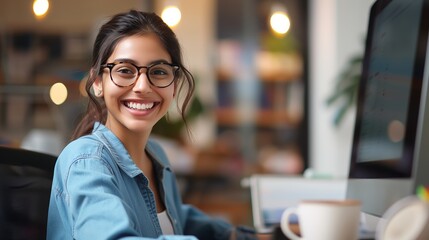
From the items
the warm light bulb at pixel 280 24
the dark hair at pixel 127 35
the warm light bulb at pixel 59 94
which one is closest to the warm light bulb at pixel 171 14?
the warm light bulb at pixel 280 24

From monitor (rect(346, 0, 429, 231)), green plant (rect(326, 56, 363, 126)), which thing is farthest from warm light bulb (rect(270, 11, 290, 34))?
monitor (rect(346, 0, 429, 231))

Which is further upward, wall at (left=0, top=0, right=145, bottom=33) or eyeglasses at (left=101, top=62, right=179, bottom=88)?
wall at (left=0, top=0, right=145, bottom=33)

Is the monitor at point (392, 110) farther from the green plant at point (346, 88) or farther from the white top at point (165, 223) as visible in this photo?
the green plant at point (346, 88)

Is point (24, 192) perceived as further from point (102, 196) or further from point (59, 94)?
point (59, 94)

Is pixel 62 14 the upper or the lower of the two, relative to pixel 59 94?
upper

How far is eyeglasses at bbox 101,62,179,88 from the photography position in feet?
3.59

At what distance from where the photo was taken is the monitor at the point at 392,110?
993 mm

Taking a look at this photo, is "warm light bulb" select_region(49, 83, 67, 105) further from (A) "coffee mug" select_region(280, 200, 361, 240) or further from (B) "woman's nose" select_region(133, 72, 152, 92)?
(A) "coffee mug" select_region(280, 200, 361, 240)

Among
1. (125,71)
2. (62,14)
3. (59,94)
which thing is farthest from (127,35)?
(62,14)

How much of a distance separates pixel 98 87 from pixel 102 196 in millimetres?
286

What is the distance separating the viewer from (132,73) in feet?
3.62

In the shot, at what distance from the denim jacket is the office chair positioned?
0.28 feet

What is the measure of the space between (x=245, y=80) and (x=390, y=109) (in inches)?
211

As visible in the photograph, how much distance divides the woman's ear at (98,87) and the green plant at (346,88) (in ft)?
10.3
